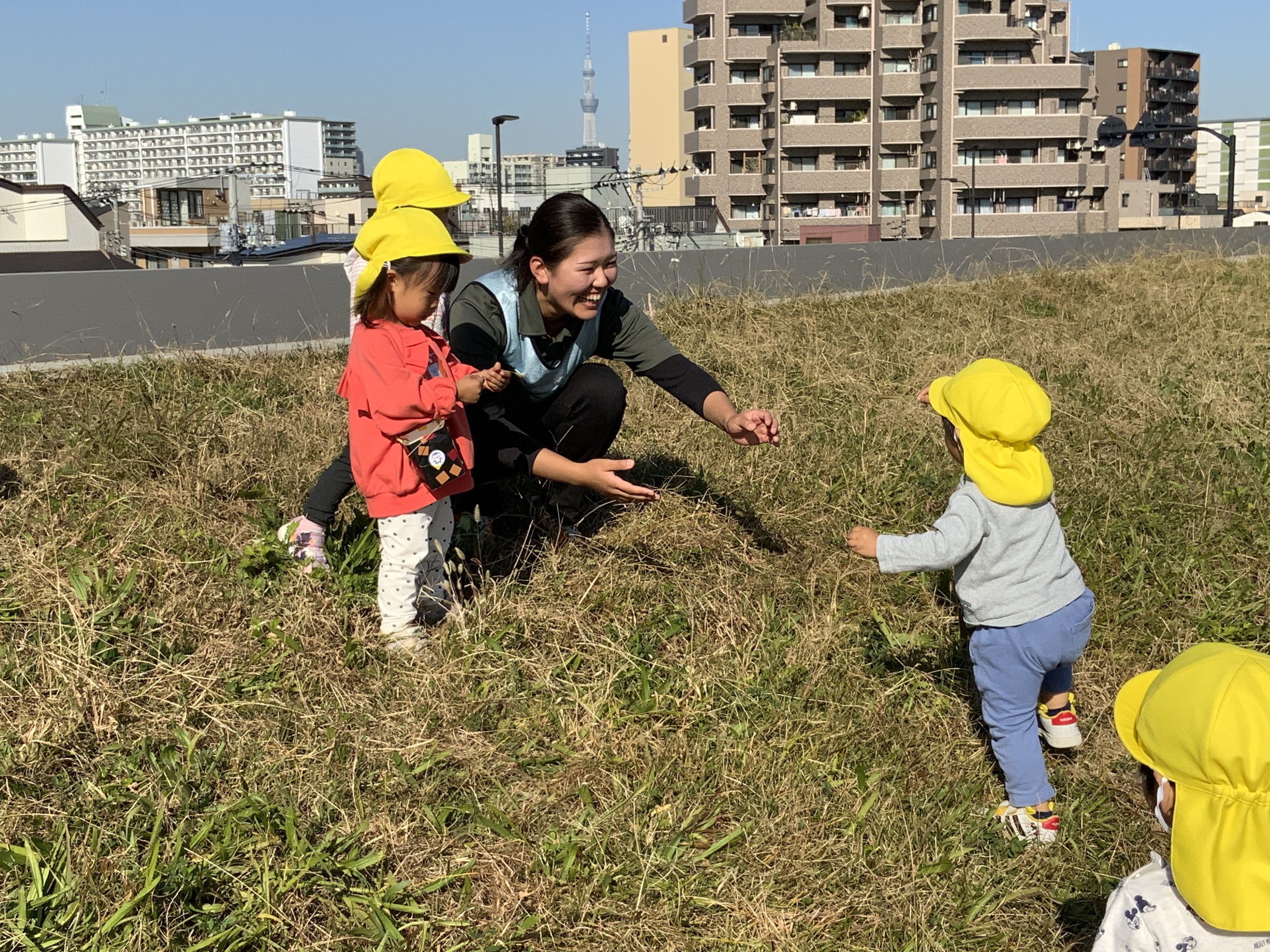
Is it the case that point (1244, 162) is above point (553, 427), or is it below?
above

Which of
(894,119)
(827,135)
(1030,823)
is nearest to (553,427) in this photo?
(1030,823)

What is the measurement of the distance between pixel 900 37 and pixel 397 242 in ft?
210

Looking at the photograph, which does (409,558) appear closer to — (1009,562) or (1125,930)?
(1009,562)

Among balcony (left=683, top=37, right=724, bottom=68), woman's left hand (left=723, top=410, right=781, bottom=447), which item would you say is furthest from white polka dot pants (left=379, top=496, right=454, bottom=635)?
balcony (left=683, top=37, right=724, bottom=68)

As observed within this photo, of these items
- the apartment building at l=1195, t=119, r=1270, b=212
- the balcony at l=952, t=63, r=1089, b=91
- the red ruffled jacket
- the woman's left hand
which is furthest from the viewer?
the apartment building at l=1195, t=119, r=1270, b=212

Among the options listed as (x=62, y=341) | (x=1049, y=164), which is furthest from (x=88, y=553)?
(x=1049, y=164)

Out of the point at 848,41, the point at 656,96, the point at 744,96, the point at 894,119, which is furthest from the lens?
the point at 656,96

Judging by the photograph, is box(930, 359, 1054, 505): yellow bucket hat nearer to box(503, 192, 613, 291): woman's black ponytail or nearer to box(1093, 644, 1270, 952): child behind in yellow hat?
box(1093, 644, 1270, 952): child behind in yellow hat

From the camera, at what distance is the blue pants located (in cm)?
298

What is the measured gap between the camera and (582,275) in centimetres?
370

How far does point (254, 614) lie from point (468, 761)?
917 millimetres

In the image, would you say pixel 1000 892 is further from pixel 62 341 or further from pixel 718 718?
pixel 62 341

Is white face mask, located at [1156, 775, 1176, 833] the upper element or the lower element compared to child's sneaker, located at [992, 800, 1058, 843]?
upper

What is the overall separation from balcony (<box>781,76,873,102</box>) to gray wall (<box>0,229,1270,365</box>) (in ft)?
165
